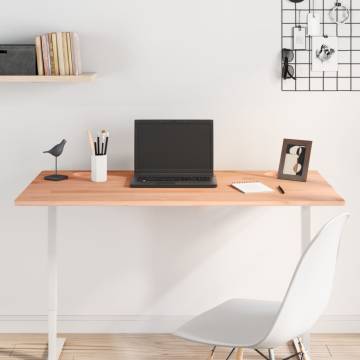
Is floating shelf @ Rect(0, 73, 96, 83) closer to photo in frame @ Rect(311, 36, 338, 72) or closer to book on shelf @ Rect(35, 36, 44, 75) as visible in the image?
book on shelf @ Rect(35, 36, 44, 75)

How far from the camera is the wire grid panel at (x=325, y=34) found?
3533mm

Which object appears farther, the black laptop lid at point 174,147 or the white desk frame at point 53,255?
the black laptop lid at point 174,147

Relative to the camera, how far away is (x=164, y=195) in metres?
3.09

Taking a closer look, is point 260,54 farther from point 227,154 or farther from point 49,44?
point 49,44

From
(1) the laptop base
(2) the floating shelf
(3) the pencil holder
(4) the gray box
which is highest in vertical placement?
(4) the gray box

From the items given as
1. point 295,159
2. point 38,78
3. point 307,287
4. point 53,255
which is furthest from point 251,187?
point 38,78

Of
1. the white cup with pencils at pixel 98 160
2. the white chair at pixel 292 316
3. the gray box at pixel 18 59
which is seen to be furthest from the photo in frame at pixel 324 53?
the gray box at pixel 18 59

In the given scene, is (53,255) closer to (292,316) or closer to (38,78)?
(38,78)

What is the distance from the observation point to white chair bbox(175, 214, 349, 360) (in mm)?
2449

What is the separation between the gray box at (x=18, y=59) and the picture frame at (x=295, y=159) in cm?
116

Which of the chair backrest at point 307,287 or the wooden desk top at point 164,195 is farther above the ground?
the wooden desk top at point 164,195

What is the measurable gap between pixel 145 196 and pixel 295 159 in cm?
73

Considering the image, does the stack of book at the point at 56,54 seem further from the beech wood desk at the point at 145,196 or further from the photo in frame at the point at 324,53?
the photo in frame at the point at 324,53

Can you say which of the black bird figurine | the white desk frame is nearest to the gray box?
the black bird figurine
